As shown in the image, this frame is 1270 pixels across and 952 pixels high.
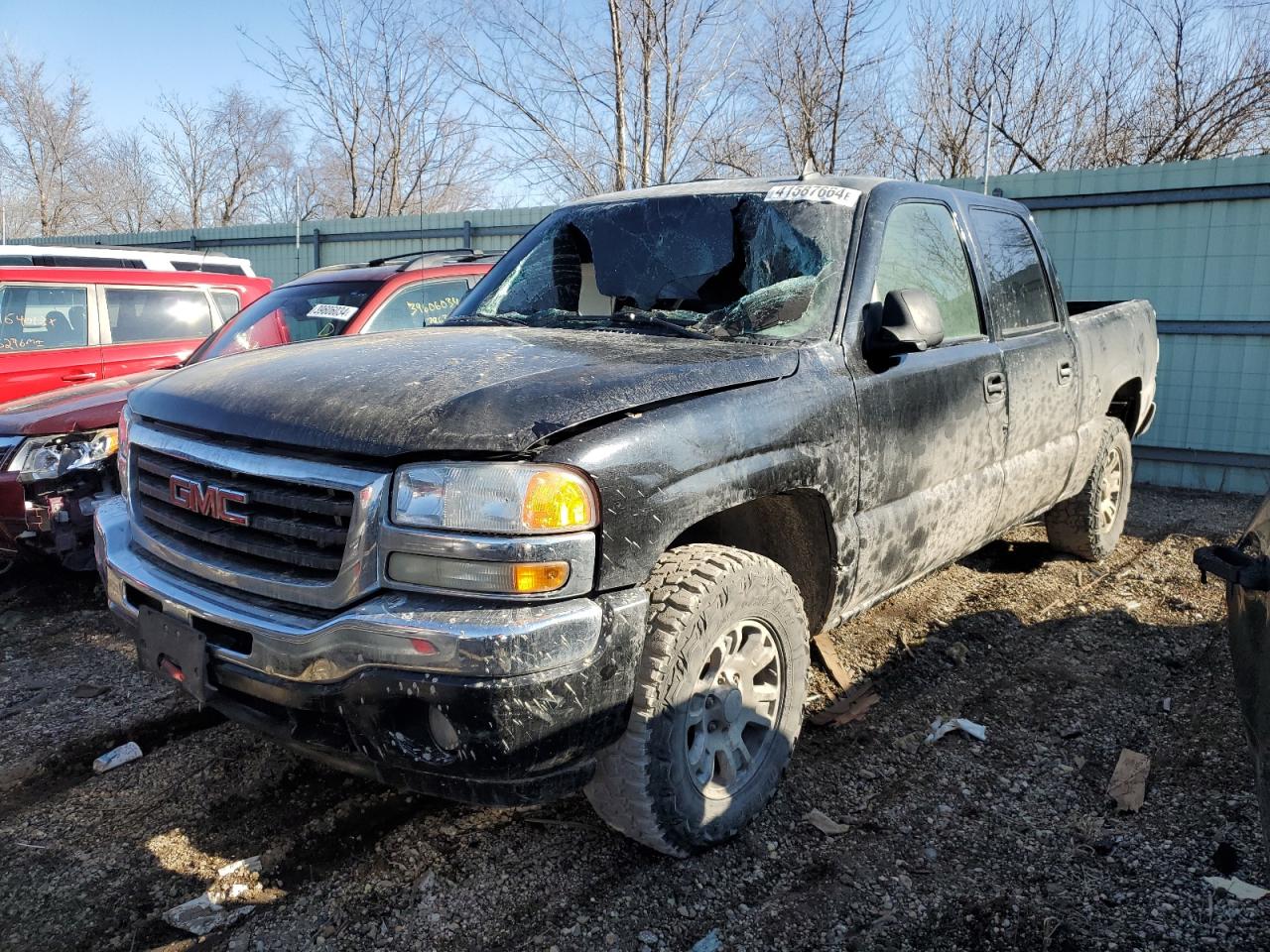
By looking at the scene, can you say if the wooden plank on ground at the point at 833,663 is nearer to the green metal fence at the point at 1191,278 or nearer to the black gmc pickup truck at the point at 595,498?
the black gmc pickup truck at the point at 595,498

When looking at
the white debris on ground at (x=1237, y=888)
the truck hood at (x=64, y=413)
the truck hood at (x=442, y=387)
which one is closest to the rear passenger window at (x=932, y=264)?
the truck hood at (x=442, y=387)

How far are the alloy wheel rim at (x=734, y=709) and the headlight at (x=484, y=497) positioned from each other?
2.40ft

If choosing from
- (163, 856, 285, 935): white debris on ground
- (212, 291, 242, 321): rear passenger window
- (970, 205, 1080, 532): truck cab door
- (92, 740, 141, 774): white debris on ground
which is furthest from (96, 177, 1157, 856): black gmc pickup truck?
(212, 291, 242, 321): rear passenger window

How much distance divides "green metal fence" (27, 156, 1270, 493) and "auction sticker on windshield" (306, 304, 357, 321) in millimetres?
6204

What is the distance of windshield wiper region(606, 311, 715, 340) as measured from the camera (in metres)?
3.10

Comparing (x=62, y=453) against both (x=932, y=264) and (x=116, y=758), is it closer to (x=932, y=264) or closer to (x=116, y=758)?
(x=116, y=758)

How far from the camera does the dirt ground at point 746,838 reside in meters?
2.44

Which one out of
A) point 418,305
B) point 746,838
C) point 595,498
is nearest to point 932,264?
point 595,498

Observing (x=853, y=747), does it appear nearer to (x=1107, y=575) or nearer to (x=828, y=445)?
(x=828, y=445)

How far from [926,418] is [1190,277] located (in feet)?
21.0

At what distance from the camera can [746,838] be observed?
2846 mm

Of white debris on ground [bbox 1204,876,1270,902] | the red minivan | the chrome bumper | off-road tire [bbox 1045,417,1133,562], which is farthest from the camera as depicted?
the red minivan

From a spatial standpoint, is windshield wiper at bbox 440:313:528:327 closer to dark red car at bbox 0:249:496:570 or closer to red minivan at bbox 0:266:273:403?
dark red car at bbox 0:249:496:570

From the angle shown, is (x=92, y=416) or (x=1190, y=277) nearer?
(x=92, y=416)
